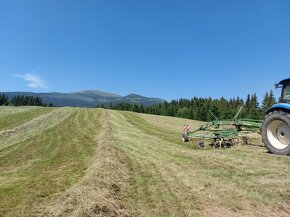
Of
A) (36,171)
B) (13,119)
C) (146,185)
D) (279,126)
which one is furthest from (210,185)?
(13,119)

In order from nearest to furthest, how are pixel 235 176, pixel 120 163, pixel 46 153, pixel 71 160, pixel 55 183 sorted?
1. pixel 55 183
2. pixel 235 176
3. pixel 120 163
4. pixel 71 160
5. pixel 46 153

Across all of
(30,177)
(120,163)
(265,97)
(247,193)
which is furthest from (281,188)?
(265,97)

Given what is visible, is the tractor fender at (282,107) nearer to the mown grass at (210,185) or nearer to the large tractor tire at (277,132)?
the large tractor tire at (277,132)

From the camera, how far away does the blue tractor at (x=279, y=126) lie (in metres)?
13.5

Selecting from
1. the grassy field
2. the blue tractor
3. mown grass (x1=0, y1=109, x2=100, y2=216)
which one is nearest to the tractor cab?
the blue tractor

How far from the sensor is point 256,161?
39.1 ft

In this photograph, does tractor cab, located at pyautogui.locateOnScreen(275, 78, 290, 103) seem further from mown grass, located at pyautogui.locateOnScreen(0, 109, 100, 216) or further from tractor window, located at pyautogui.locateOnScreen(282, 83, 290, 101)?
mown grass, located at pyautogui.locateOnScreen(0, 109, 100, 216)

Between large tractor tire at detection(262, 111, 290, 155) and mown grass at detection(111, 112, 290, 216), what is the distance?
1057 millimetres

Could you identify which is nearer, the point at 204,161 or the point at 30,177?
the point at 30,177

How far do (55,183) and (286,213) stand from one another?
5.68 meters

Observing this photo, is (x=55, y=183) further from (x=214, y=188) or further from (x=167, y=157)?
(x=167, y=157)

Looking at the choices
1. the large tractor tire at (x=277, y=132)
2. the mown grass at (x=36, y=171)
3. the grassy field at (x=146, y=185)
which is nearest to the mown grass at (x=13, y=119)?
the mown grass at (x=36, y=171)

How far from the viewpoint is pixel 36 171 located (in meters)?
10.8

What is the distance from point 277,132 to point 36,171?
31.8 feet
